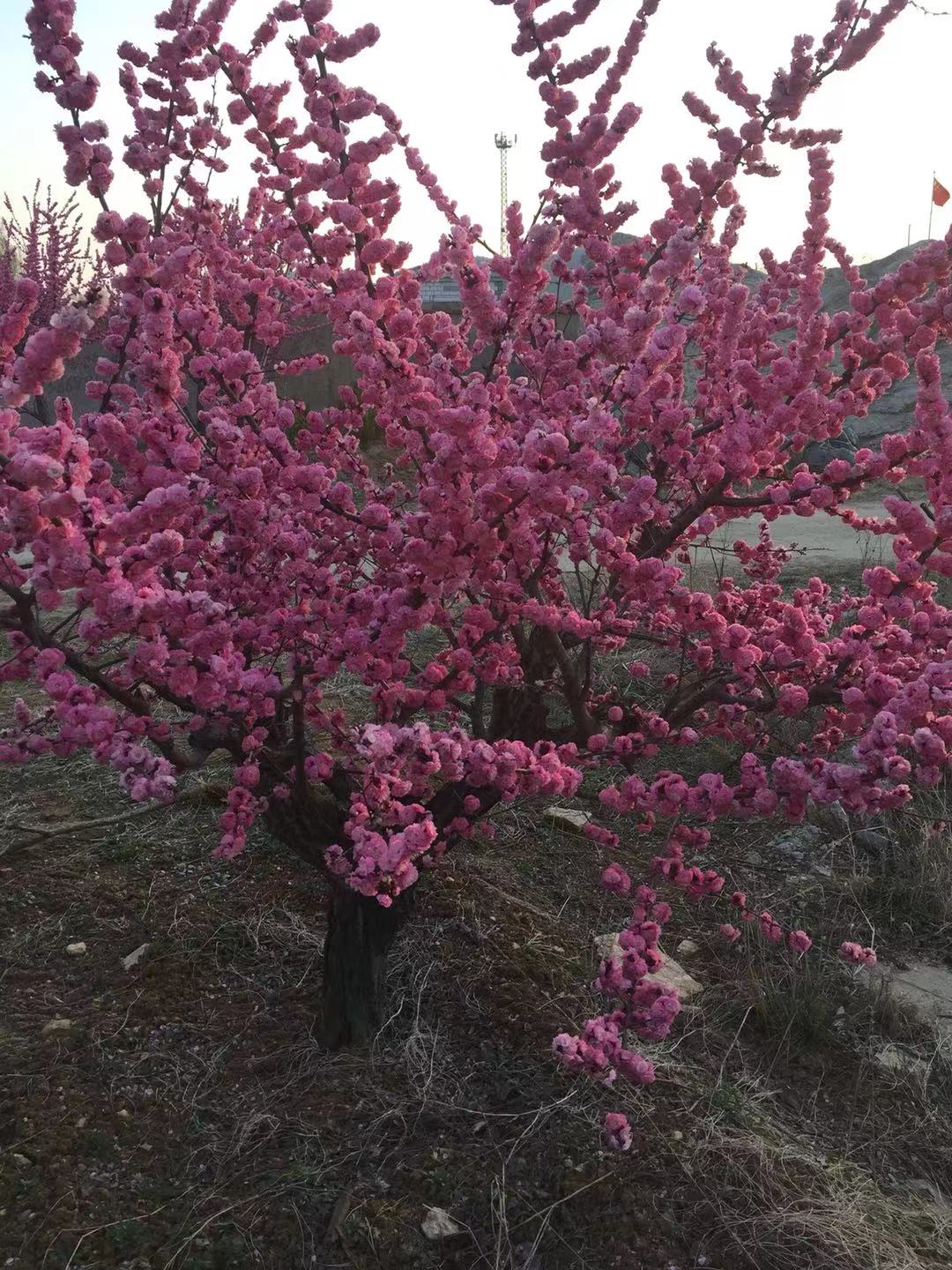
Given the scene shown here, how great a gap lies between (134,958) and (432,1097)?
106 centimetres

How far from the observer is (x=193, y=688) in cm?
187

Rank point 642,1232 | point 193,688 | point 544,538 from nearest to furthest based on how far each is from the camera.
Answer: point 193,688
point 642,1232
point 544,538

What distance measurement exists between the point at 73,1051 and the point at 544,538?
72.5 inches

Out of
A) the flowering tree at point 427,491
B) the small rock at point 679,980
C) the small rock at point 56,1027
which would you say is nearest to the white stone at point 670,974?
the small rock at point 679,980

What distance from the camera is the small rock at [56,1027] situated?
8.13 feet

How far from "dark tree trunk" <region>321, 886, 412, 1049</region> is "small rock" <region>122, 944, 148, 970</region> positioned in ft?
2.16

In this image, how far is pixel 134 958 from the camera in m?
2.79

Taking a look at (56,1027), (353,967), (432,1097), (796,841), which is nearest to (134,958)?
(56,1027)

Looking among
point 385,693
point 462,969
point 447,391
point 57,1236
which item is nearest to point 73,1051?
point 57,1236

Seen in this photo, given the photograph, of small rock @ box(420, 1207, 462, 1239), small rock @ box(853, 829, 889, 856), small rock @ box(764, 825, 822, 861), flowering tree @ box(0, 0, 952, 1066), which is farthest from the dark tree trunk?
small rock @ box(853, 829, 889, 856)

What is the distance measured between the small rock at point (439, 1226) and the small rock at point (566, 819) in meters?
1.97

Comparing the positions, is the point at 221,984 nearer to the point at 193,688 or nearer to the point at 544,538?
the point at 193,688

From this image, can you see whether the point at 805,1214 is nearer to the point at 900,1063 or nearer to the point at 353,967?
the point at 900,1063

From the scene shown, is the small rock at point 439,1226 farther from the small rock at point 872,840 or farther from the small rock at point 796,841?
the small rock at point 872,840
